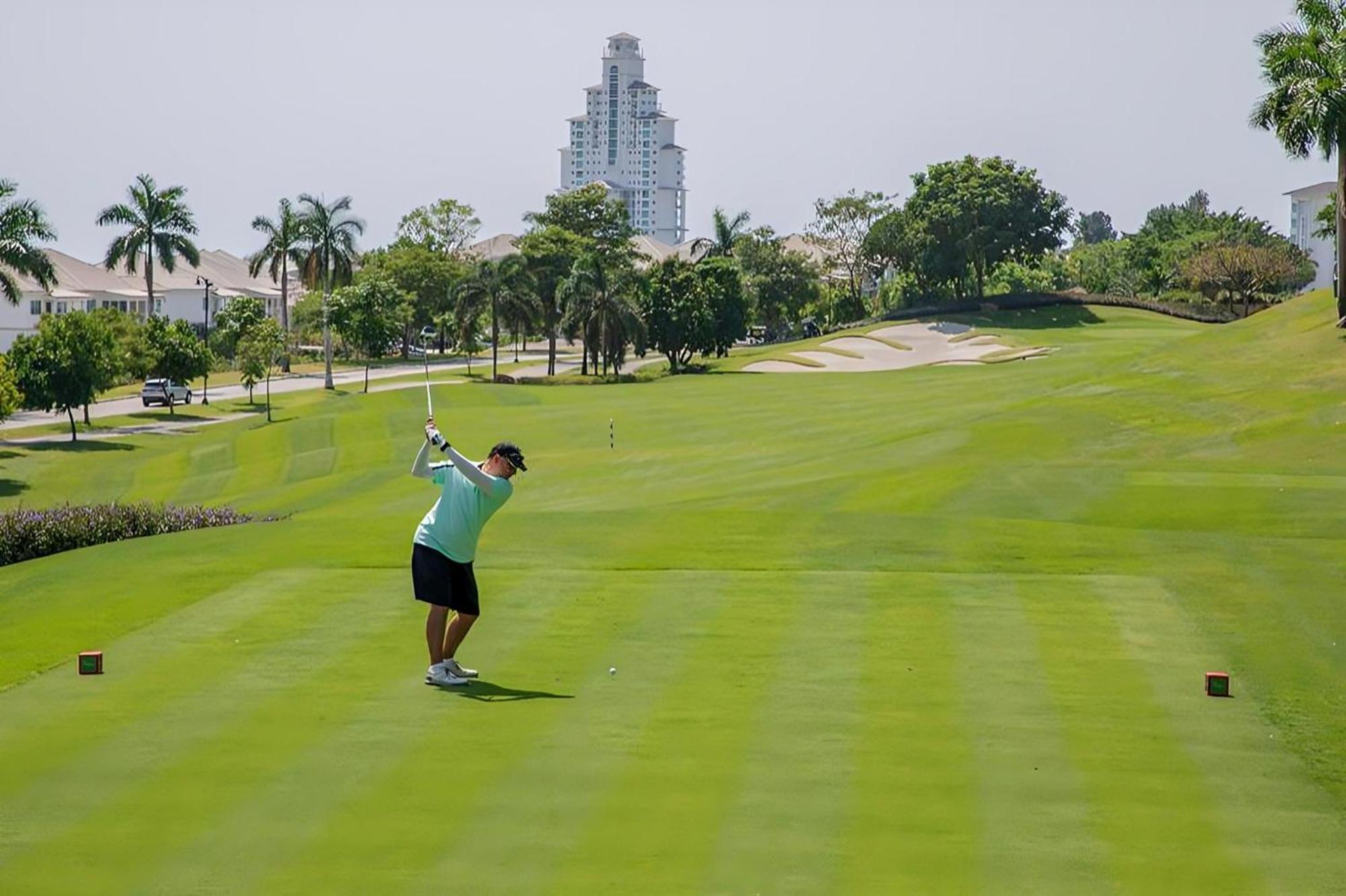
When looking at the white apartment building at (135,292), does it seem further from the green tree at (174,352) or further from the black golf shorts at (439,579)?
the black golf shorts at (439,579)

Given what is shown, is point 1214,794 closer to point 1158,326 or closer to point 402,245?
point 1158,326

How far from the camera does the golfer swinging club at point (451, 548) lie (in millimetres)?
14500

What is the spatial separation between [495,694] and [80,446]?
6047cm

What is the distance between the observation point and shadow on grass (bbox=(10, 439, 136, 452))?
69.1 meters

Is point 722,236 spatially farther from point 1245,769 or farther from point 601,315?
point 1245,769

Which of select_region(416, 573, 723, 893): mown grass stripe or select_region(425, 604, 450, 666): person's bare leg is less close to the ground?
select_region(425, 604, 450, 666): person's bare leg

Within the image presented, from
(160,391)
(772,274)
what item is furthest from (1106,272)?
(160,391)

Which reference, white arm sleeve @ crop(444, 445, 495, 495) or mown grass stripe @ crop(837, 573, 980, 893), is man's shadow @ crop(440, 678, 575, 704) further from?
mown grass stripe @ crop(837, 573, 980, 893)

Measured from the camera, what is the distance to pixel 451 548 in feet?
47.5

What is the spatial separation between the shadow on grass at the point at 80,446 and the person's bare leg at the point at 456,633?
58.1 meters

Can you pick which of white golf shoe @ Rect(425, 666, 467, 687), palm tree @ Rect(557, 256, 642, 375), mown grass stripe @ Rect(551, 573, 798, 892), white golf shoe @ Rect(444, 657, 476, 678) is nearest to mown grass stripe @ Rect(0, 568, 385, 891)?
white golf shoe @ Rect(425, 666, 467, 687)

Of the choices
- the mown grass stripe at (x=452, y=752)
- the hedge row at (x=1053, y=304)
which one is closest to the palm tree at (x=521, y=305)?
the hedge row at (x=1053, y=304)

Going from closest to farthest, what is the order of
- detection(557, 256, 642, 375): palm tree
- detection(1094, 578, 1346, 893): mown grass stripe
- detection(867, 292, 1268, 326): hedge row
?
detection(1094, 578, 1346, 893): mown grass stripe
detection(557, 256, 642, 375): palm tree
detection(867, 292, 1268, 326): hedge row

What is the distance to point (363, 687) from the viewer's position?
14.5 m
